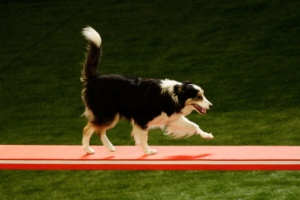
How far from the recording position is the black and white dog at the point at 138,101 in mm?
2865

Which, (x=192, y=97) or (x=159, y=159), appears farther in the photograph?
(x=159, y=159)

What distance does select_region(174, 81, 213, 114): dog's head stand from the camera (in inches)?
111

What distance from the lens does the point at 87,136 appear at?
321cm

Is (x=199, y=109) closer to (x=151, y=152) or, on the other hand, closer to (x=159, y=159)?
(x=159, y=159)

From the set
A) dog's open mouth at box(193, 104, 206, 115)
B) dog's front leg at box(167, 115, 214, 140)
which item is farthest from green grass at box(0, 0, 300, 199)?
dog's open mouth at box(193, 104, 206, 115)

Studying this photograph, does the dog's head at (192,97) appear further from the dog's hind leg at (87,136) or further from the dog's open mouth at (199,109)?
the dog's hind leg at (87,136)

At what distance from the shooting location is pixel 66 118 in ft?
23.7

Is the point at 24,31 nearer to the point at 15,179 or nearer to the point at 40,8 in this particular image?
the point at 40,8

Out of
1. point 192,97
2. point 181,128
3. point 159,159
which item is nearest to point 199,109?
point 192,97

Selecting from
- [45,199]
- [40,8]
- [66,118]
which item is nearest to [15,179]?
[45,199]

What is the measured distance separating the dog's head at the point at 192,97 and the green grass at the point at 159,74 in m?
2.42

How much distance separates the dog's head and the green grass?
95.1 inches

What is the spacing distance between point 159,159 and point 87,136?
465 mm

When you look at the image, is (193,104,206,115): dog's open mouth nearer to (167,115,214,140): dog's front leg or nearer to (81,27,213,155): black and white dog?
(81,27,213,155): black and white dog
